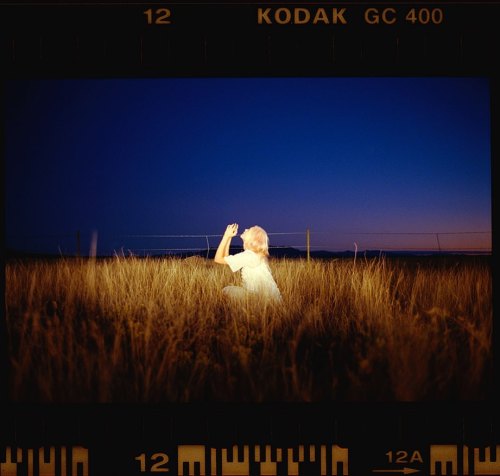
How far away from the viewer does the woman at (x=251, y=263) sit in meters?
2.99

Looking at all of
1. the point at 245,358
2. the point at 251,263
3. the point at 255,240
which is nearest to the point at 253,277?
the point at 251,263

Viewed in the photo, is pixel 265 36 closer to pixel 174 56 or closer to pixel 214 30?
pixel 214 30

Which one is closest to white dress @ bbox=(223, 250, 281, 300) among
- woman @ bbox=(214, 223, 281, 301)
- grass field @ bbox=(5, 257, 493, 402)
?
woman @ bbox=(214, 223, 281, 301)

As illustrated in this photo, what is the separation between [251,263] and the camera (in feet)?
10.3

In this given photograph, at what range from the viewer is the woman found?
2.99 meters

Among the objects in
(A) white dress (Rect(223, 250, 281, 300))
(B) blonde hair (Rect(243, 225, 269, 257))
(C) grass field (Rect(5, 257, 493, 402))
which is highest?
(B) blonde hair (Rect(243, 225, 269, 257))

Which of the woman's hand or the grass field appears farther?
the woman's hand

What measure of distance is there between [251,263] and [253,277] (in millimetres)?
114

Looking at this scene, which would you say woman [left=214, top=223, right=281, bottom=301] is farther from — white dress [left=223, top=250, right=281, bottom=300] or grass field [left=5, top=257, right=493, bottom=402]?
grass field [left=5, top=257, right=493, bottom=402]

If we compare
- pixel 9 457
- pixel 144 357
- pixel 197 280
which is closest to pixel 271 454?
pixel 144 357

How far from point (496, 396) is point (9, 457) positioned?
8.03 feet

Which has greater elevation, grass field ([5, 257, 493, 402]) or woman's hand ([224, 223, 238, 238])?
woman's hand ([224, 223, 238, 238])

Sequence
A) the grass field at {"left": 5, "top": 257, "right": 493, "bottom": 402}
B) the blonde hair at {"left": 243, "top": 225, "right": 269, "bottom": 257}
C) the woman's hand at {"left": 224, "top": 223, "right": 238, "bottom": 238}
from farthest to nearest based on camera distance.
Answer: the blonde hair at {"left": 243, "top": 225, "right": 269, "bottom": 257} < the woman's hand at {"left": 224, "top": 223, "right": 238, "bottom": 238} < the grass field at {"left": 5, "top": 257, "right": 493, "bottom": 402}

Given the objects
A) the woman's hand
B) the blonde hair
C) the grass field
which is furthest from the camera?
the blonde hair
